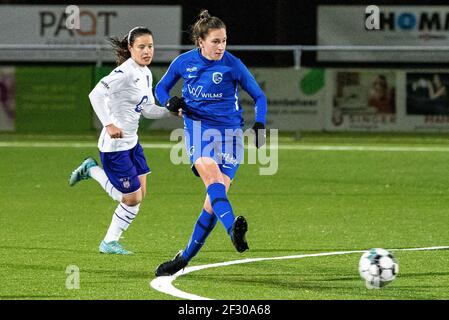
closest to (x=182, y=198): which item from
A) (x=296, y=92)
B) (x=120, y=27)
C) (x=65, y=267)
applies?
(x=65, y=267)

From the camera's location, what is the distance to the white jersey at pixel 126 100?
1143 centimetres

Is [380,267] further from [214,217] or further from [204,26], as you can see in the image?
[204,26]

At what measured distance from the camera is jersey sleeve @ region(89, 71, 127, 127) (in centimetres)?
1113

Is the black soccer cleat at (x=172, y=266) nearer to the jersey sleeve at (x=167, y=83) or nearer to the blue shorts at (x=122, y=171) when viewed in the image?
the jersey sleeve at (x=167, y=83)

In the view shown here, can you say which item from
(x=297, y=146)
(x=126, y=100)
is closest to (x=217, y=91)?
(x=126, y=100)

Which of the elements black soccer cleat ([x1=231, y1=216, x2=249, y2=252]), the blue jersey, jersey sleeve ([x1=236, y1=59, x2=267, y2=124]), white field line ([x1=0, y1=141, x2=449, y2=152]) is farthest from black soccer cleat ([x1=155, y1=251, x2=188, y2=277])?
white field line ([x1=0, y1=141, x2=449, y2=152])

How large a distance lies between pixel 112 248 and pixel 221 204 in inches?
91.2

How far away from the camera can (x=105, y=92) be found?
37.0 ft

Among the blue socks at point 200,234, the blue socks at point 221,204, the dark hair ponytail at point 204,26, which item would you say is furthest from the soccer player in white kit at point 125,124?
the blue socks at point 221,204

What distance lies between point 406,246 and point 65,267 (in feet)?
11.4

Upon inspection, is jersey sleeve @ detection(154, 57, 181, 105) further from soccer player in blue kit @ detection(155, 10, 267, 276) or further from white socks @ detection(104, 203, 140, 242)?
white socks @ detection(104, 203, 140, 242)

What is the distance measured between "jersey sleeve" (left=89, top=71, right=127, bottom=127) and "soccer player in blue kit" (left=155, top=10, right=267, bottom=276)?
1.28 metres

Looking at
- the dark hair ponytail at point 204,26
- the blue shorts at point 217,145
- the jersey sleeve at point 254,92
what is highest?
the dark hair ponytail at point 204,26

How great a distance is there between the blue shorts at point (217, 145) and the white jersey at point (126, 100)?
1.48 meters
